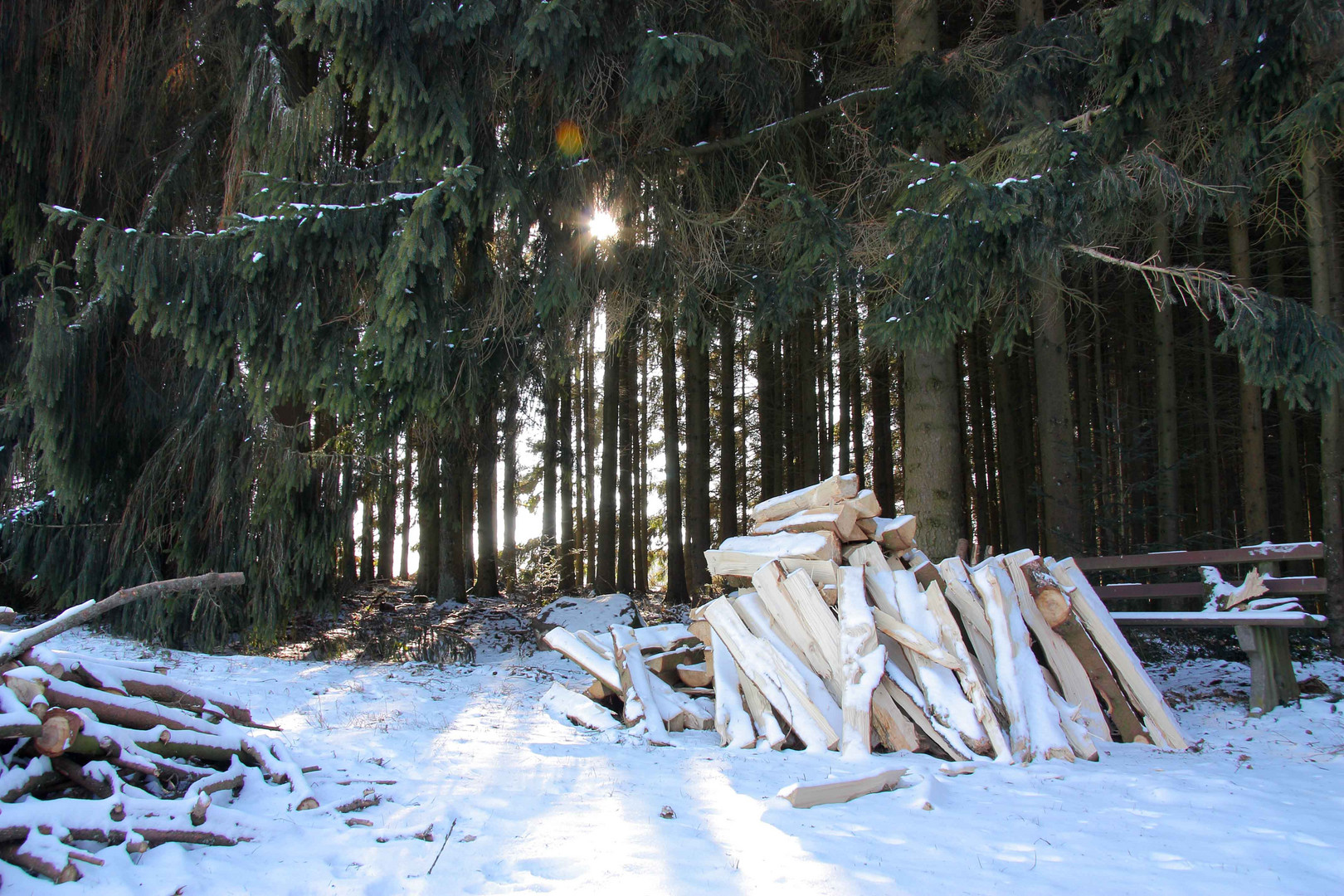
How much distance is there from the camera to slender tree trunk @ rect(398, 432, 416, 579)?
1466cm

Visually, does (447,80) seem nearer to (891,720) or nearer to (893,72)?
(893,72)

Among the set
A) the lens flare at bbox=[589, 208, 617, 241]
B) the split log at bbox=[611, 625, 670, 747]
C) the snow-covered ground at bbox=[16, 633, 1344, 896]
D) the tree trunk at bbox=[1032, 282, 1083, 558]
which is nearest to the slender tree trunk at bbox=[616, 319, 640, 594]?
the lens flare at bbox=[589, 208, 617, 241]

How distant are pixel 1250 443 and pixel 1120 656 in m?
6.38

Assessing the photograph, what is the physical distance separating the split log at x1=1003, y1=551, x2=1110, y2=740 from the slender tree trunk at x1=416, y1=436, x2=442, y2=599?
7554 millimetres

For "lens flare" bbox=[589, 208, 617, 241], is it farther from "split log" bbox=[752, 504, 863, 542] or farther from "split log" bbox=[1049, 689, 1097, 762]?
"split log" bbox=[1049, 689, 1097, 762]

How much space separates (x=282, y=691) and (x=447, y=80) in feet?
18.7

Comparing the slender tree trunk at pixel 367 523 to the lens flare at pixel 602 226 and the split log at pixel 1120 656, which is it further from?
the split log at pixel 1120 656

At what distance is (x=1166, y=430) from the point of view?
35.5ft

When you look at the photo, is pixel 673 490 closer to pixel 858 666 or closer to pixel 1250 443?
pixel 1250 443

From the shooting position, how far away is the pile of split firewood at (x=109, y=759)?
9.48 ft

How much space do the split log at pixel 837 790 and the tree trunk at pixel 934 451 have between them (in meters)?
4.44

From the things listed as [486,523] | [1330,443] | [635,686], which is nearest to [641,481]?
[486,523]

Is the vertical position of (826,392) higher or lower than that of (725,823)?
higher

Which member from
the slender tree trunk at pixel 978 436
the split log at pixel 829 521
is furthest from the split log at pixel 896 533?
the slender tree trunk at pixel 978 436
